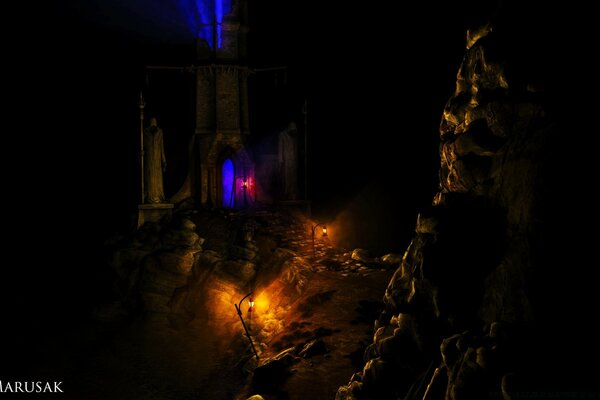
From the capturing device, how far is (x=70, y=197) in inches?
1911

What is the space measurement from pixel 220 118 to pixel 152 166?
5.39 m

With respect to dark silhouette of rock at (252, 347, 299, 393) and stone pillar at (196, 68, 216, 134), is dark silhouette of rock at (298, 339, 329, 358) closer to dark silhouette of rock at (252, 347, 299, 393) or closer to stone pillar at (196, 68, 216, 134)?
dark silhouette of rock at (252, 347, 299, 393)

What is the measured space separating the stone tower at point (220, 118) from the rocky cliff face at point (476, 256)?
1856cm

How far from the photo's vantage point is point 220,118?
26.6 m

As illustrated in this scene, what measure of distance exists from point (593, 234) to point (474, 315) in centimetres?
232

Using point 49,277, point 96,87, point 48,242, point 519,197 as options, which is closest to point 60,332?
point 49,277

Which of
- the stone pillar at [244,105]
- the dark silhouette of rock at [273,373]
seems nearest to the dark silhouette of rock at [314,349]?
the dark silhouette of rock at [273,373]

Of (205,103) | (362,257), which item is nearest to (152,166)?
(205,103)

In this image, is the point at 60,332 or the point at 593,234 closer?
the point at 593,234

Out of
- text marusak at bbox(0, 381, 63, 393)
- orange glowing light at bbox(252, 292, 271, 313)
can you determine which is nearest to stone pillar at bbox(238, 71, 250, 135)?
orange glowing light at bbox(252, 292, 271, 313)

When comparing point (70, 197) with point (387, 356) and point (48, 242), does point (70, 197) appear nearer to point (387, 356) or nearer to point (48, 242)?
point (48, 242)

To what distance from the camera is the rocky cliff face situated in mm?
6562

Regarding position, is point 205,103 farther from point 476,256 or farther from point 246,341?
point 476,256

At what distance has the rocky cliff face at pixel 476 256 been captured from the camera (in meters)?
6.56
